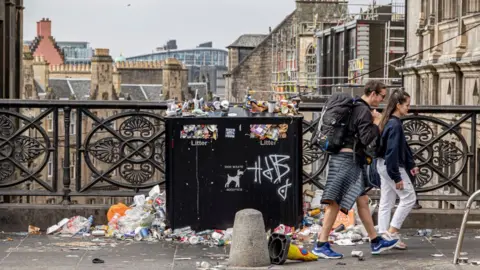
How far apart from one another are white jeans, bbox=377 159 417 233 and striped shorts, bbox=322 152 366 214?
1.19 feet

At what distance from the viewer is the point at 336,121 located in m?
9.77

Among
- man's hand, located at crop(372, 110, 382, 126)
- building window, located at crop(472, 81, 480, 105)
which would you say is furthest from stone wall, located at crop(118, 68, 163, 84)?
man's hand, located at crop(372, 110, 382, 126)

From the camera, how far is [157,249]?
34.3 ft

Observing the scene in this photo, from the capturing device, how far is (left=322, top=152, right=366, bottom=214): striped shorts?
993cm

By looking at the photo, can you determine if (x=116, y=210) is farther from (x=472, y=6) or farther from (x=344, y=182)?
(x=472, y=6)

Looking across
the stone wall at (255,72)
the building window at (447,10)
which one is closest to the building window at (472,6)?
the building window at (447,10)

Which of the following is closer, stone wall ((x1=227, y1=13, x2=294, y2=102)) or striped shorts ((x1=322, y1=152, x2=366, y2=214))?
striped shorts ((x1=322, y1=152, x2=366, y2=214))

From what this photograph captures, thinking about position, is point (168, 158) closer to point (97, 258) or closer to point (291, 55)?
point (97, 258)

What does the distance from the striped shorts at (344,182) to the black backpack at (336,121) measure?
0.42ft

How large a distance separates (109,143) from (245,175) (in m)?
1.92

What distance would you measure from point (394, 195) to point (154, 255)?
90.4 inches

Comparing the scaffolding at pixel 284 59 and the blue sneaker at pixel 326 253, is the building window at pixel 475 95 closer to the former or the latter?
the blue sneaker at pixel 326 253

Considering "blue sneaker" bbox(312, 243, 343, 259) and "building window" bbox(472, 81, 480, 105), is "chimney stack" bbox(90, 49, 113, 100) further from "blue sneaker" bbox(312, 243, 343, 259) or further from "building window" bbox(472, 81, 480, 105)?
"blue sneaker" bbox(312, 243, 343, 259)

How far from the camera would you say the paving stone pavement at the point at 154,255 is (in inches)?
379
